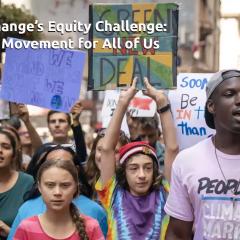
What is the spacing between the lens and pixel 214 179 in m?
2.98

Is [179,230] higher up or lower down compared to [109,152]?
lower down

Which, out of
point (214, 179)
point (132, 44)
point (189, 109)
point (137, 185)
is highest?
point (132, 44)

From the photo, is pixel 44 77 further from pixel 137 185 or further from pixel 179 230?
pixel 179 230

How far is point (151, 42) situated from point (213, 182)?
234 centimetres

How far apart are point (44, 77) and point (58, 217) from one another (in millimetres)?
2420

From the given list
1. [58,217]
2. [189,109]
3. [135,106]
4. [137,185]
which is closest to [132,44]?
[189,109]

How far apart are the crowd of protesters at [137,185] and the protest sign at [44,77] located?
59 cm

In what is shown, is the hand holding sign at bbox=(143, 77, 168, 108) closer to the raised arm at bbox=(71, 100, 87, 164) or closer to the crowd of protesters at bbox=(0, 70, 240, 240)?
the crowd of protesters at bbox=(0, 70, 240, 240)

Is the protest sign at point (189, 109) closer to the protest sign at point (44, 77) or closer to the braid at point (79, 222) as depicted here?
the protest sign at point (44, 77)

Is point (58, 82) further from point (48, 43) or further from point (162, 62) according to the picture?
point (162, 62)

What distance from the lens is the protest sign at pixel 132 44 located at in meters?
5.09

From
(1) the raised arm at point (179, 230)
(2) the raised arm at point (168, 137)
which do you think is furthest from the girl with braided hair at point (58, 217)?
(2) the raised arm at point (168, 137)

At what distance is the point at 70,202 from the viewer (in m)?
3.65

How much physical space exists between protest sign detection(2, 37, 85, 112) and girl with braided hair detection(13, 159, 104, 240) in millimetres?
2130
